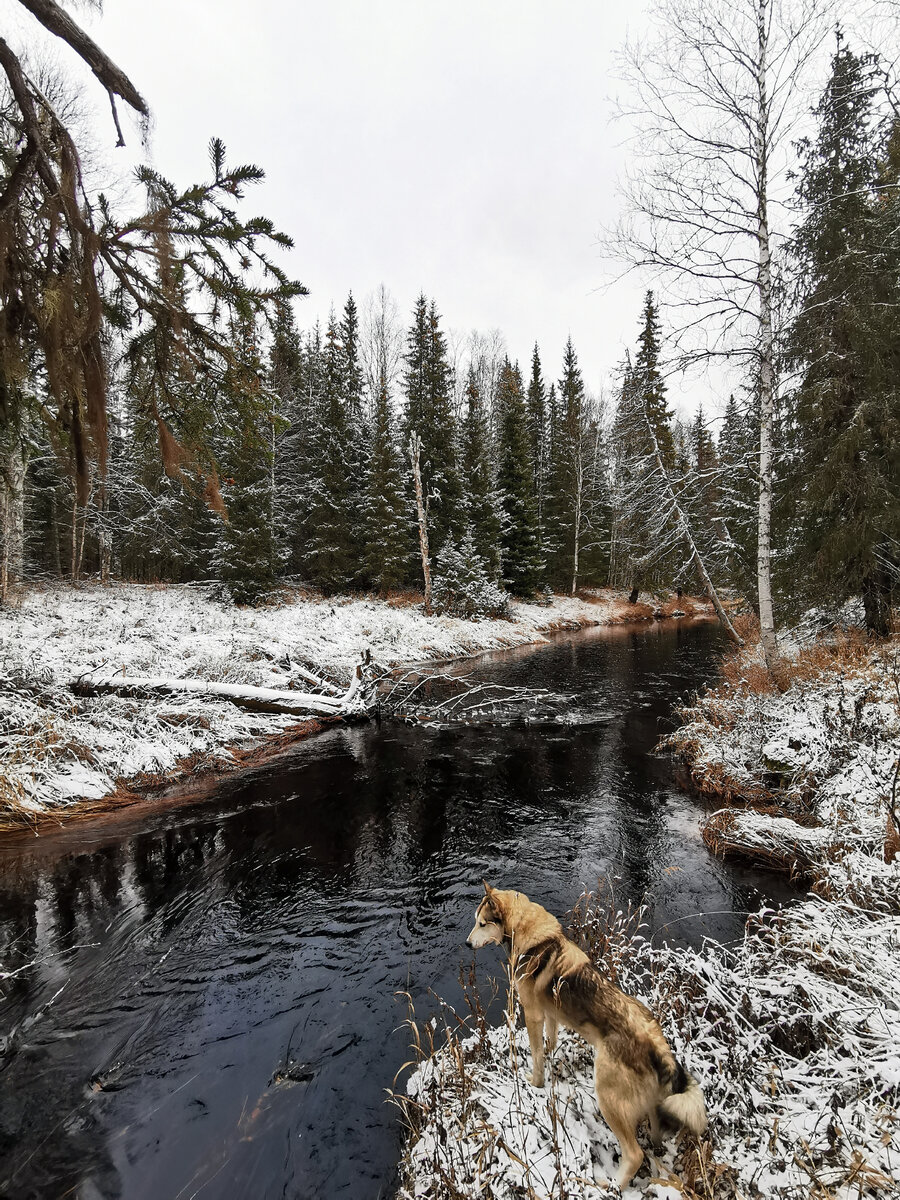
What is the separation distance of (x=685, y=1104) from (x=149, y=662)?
37.2 ft

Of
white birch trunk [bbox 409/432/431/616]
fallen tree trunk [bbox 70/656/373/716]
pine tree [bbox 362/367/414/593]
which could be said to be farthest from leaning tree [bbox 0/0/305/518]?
pine tree [bbox 362/367/414/593]

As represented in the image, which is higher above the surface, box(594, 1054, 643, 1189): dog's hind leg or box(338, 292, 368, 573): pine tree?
box(338, 292, 368, 573): pine tree

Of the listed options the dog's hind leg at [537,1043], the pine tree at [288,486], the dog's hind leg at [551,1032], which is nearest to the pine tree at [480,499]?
the pine tree at [288,486]

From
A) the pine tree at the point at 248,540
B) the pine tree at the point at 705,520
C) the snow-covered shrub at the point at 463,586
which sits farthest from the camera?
the snow-covered shrub at the point at 463,586

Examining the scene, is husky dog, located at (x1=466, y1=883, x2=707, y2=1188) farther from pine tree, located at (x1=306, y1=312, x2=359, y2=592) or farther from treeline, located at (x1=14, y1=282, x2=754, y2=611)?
pine tree, located at (x1=306, y1=312, x2=359, y2=592)

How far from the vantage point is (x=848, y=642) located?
934 centimetres

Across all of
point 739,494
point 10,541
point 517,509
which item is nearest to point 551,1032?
point 739,494

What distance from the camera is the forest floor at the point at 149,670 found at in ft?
22.7

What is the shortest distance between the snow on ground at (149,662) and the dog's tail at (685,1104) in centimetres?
763

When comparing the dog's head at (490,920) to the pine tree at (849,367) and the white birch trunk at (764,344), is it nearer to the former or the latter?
the white birch trunk at (764,344)

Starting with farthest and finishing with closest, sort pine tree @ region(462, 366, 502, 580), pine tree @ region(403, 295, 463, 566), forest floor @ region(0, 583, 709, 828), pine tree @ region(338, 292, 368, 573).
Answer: pine tree @ region(462, 366, 502, 580) → pine tree @ region(338, 292, 368, 573) → pine tree @ region(403, 295, 463, 566) → forest floor @ region(0, 583, 709, 828)

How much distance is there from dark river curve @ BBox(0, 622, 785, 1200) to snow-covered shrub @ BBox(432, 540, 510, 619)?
1533 cm

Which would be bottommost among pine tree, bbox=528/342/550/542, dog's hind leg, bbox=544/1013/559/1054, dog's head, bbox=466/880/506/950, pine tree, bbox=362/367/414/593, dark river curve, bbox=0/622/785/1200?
dark river curve, bbox=0/622/785/1200

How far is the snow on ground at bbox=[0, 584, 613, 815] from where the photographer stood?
698cm
